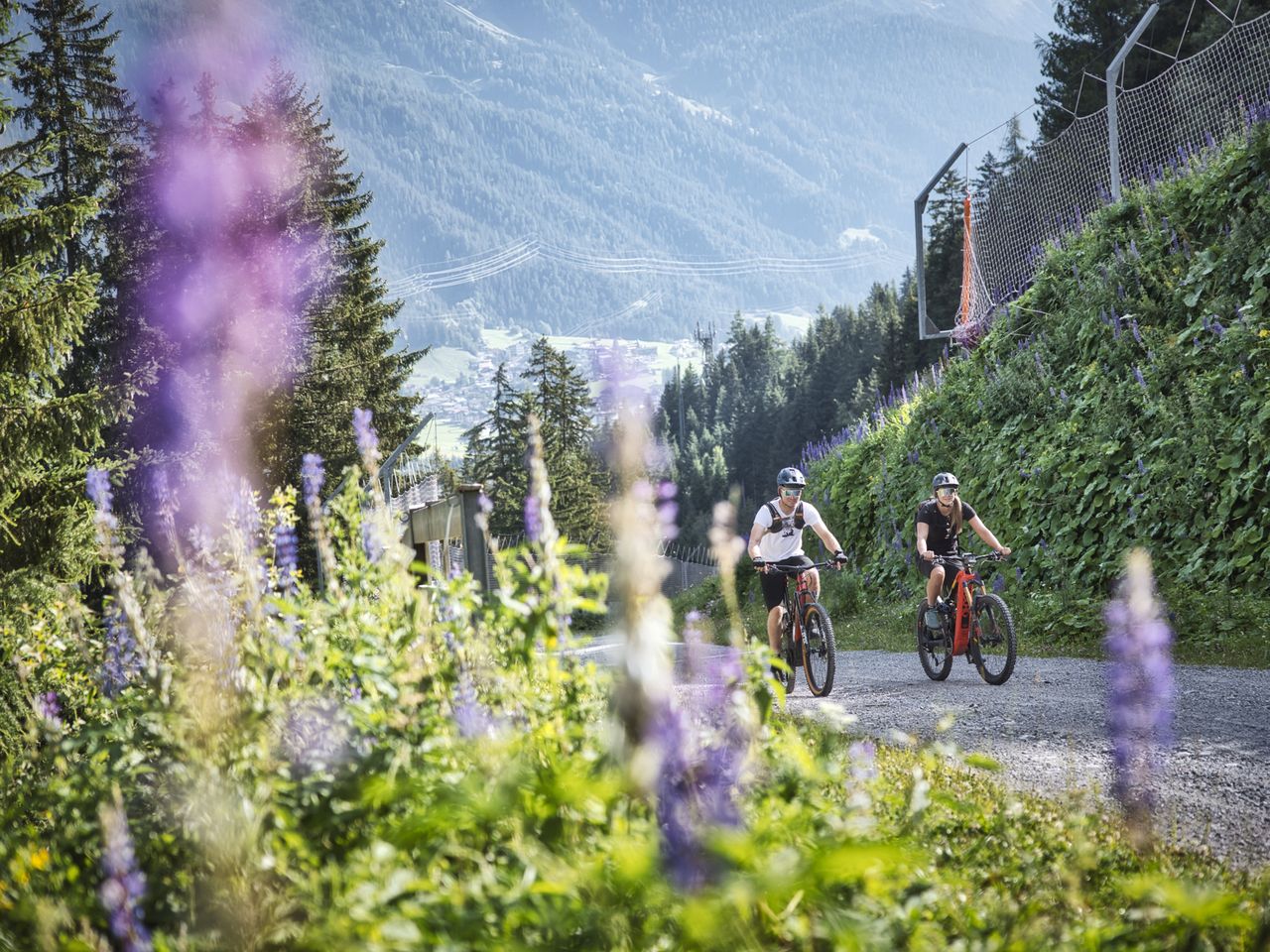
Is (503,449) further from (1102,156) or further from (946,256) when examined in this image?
(1102,156)

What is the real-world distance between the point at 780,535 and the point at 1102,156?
9.59m

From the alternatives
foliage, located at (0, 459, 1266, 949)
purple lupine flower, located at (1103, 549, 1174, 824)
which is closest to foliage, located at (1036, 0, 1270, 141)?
purple lupine flower, located at (1103, 549, 1174, 824)

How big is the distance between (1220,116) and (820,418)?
83.6 metres

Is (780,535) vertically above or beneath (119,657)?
above

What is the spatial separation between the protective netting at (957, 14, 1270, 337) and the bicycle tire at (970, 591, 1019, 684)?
6678mm

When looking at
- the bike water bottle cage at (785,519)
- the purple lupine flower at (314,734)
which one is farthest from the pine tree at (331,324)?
the purple lupine flower at (314,734)

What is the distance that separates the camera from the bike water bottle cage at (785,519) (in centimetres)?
862

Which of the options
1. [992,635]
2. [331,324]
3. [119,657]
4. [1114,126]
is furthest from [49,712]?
[331,324]

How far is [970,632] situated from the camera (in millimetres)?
8359

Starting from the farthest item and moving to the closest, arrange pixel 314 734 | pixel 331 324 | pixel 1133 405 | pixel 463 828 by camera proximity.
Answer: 1. pixel 331 324
2. pixel 1133 405
3. pixel 314 734
4. pixel 463 828

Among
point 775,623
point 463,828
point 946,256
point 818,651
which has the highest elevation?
point 946,256

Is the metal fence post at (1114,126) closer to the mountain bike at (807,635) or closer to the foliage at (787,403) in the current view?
the mountain bike at (807,635)

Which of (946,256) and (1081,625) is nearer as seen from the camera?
(1081,625)

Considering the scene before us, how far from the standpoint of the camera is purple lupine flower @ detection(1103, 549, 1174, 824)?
9.29 feet
